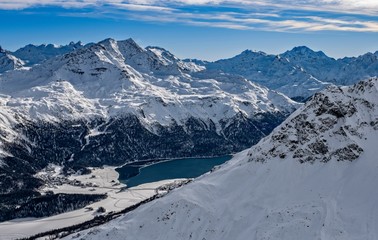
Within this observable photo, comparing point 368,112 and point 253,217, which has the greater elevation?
point 368,112

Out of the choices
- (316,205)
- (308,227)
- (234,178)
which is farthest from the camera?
(234,178)

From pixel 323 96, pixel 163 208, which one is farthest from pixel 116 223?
pixel 323 96

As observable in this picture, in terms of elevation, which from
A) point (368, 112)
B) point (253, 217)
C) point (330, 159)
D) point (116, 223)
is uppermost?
point (368, 112)

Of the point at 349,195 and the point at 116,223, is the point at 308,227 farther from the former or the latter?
the point at 116,223

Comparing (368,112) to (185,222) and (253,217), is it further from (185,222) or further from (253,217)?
(185,222)

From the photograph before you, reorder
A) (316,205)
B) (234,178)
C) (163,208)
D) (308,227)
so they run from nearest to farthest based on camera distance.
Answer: (308,227)
(316,205)
(163,208)
(234,178)

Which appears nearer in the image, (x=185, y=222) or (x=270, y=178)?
(x=185, y=222)
